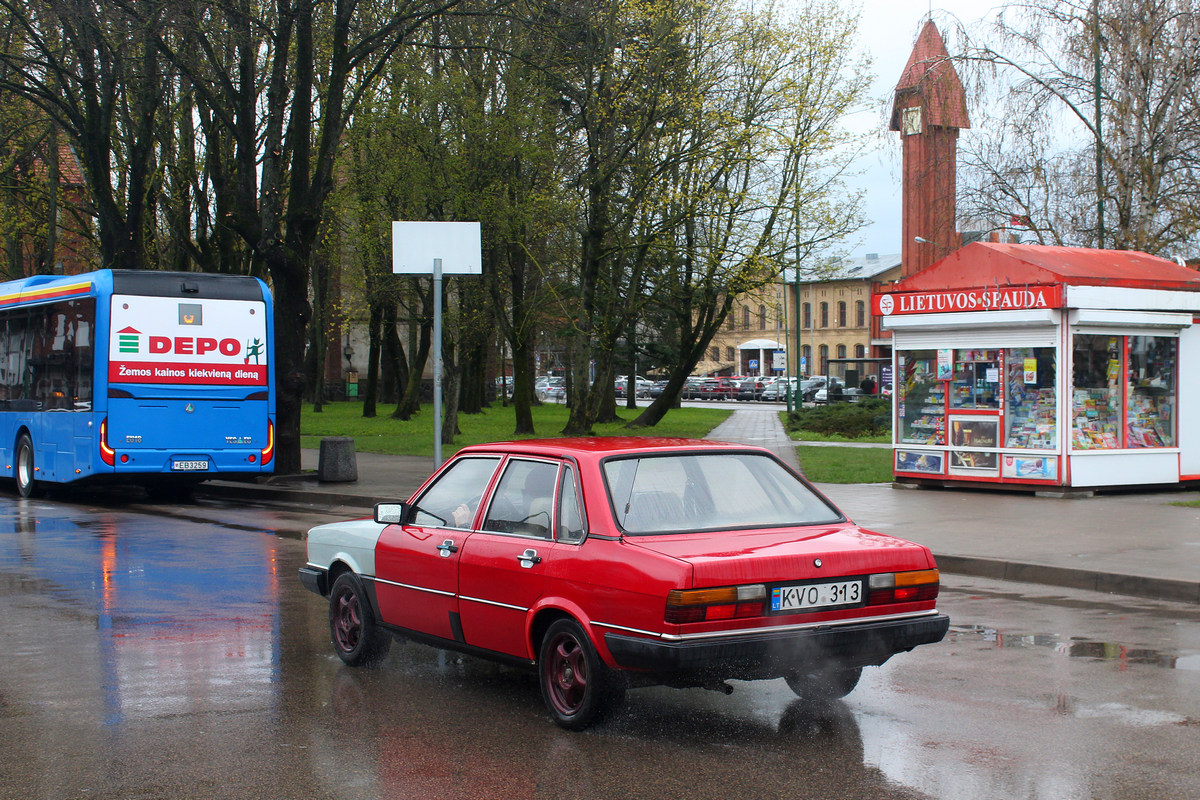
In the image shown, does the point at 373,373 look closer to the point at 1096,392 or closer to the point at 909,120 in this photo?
the point at 909,120

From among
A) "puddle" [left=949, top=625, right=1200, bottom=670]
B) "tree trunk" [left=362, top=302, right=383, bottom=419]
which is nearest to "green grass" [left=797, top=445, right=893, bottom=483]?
"puddle" [left=949, top=625, right=1200, bottom=670]

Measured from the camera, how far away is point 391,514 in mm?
6930

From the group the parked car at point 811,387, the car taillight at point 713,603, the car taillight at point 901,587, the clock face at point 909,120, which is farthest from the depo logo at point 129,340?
the parked car at point 811,387

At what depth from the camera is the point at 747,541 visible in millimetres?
5633

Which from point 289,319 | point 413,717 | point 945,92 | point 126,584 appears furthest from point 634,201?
point 413,717

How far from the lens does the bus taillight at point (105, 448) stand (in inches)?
687

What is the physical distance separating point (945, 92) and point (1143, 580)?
16.4 metres

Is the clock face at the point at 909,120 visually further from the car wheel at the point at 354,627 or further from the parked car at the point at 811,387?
the parked car at the point at 811,387

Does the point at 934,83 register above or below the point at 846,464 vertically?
above

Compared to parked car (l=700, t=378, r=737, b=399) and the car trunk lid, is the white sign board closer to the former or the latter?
the car trunk lid

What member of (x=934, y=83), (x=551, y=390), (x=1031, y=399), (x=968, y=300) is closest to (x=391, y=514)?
(x=968, y=300)

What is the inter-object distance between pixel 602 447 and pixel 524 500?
48 centimetres

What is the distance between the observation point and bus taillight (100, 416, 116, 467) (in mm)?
17453

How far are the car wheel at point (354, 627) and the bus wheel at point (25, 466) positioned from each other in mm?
14136
